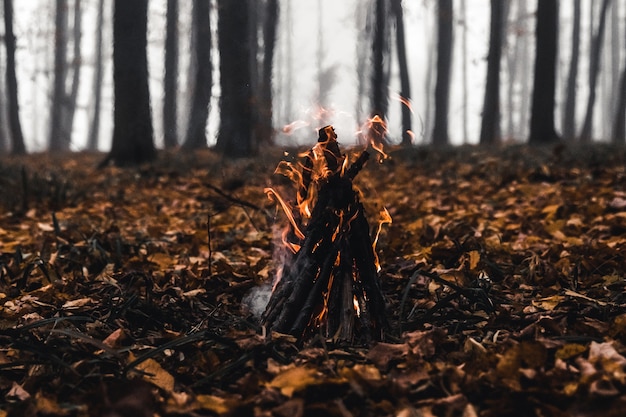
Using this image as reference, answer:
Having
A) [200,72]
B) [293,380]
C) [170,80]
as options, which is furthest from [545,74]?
[170,80]

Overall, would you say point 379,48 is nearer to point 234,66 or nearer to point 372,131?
point 234,66

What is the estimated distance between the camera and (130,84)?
8797mm

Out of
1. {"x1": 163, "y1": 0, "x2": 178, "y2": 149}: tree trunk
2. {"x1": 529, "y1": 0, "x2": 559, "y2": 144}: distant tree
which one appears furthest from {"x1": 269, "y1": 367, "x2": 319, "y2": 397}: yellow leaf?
{"x1": 163, "y1": 0, "x2": 178, "y2": 149}: tree trunk

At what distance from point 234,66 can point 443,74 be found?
415 inches

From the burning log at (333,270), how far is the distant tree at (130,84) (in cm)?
711

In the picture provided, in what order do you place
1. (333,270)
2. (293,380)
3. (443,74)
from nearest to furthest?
(293,380), (333,270), (443,74)

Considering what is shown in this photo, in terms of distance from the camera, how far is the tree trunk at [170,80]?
16188 millimetres

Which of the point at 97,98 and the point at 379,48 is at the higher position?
the point at 97,98

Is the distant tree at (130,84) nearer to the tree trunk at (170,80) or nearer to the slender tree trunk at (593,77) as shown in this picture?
the tree trunk at (170,80)

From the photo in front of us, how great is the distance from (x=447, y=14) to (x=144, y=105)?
10.2 metres

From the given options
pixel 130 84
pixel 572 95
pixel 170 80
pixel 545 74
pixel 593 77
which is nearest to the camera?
pixel 130 84

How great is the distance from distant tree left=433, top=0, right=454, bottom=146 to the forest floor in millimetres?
11650

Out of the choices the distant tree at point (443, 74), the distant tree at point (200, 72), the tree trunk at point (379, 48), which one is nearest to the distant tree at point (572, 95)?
the distant tree at point (443, 74)

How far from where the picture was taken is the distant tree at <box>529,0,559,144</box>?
916cm
